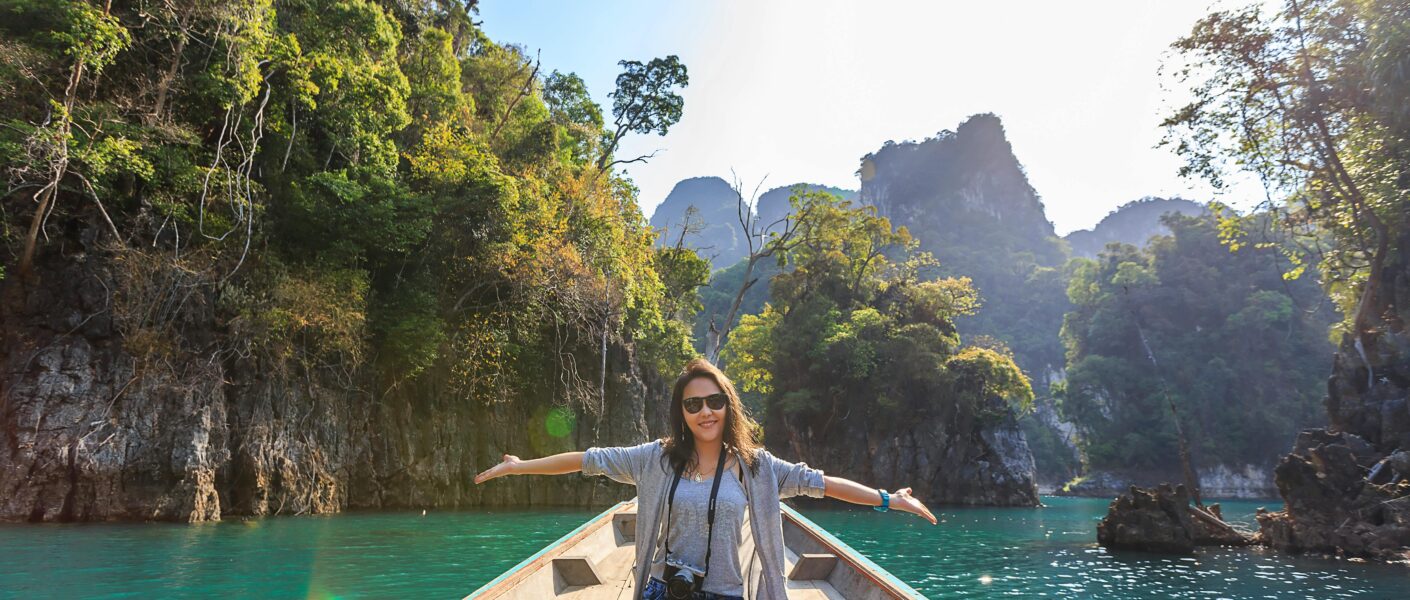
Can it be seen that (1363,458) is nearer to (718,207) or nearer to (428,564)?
(428,564)

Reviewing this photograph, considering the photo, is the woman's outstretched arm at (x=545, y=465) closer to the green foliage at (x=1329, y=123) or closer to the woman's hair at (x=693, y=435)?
the woman's hair at (x=693, y=435)

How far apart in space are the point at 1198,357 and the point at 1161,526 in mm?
42111

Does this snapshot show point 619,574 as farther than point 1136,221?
No

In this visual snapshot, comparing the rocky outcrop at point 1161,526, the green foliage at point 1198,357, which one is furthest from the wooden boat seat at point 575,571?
the green foliage at point 1198,357

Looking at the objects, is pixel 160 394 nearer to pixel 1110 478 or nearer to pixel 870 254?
pixel 870 254

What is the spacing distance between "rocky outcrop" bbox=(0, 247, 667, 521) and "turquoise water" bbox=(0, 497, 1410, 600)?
0.90 m

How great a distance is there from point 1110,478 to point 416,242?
4771 centimetres

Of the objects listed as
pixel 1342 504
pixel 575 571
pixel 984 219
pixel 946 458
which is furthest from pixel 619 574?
pixel 984 219

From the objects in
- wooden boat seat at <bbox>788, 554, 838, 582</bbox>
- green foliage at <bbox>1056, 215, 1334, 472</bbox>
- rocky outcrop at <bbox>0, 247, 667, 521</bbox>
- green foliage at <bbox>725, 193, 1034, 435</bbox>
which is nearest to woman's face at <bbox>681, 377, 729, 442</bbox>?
wooden boat seat at <bbox>788, 554, 838, 582</bbox>

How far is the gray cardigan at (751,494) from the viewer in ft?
7.09

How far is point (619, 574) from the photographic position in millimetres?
4984

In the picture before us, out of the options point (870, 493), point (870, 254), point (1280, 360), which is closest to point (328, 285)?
point (870, 493)

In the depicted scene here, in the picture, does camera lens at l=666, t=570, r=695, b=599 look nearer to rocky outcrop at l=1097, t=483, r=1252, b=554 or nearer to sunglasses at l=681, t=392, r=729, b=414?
sunglasses at l=681, t=392, r=729, b=414

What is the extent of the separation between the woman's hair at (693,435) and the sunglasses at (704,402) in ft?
0.12
